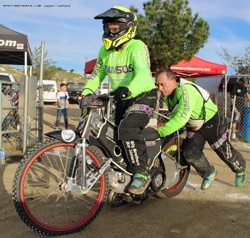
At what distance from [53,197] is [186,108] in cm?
206

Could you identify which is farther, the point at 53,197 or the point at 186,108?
the point at 53,197

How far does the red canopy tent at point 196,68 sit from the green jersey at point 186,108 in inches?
347

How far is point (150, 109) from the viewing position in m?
3.48

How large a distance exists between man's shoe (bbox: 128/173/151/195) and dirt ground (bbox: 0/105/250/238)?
41 centimetres

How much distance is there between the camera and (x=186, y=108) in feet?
12.4

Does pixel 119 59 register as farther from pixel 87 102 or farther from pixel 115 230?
pixel 115 230

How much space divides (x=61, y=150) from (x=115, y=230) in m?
1.03

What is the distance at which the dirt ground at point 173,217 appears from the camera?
3.30m

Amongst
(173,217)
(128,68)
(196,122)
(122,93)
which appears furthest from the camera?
(196,122)

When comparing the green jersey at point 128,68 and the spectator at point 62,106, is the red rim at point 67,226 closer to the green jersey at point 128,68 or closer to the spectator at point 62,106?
the green jersey at point 128,68

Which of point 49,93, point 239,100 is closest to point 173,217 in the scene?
point 239,100

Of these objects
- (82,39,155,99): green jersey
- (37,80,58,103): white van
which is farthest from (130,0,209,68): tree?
(37,80,58,103): white van

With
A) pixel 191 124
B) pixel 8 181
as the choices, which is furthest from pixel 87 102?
pixel 8 181

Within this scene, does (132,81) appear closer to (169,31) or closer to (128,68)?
(128,68)
